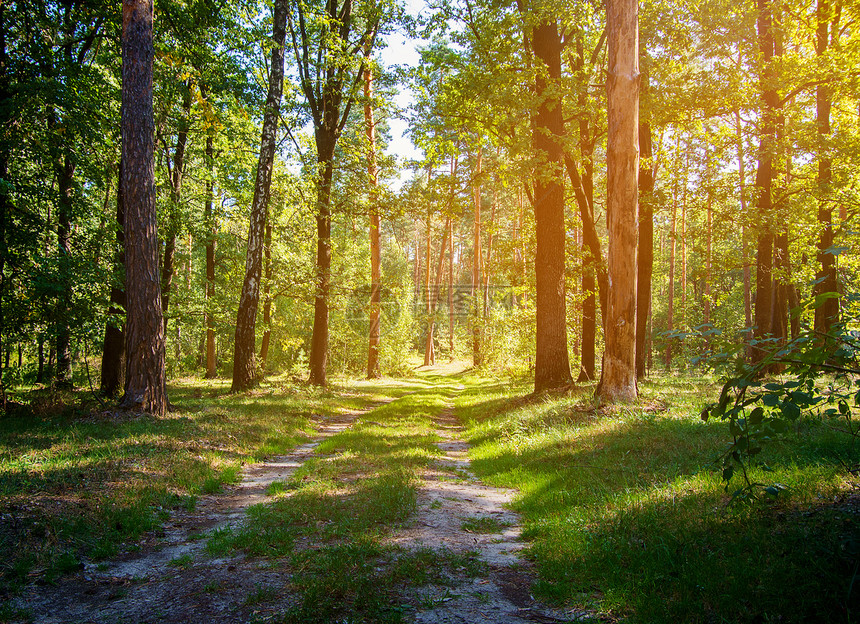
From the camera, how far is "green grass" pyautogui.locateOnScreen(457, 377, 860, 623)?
2641 millimetres

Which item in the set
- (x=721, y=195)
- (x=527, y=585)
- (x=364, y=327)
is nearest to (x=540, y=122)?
(x=721, y=195)

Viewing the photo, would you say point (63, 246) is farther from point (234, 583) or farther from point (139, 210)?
point (234, 583)

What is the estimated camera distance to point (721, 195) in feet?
48.2

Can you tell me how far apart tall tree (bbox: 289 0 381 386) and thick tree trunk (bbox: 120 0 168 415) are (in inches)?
299

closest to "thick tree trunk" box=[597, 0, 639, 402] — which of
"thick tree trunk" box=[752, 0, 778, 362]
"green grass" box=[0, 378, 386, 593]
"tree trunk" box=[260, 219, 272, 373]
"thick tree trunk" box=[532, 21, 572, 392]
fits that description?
"thick tree trunk" box=[532, 21, 572, 392]

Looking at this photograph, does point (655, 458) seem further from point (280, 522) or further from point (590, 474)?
point (280, 522)

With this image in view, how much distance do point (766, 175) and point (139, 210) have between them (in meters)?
18.3

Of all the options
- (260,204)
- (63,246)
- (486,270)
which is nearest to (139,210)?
(63,246)

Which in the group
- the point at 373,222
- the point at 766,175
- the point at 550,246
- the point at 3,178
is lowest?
the point at 550,246

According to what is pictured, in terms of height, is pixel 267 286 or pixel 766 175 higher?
pixel 766 175

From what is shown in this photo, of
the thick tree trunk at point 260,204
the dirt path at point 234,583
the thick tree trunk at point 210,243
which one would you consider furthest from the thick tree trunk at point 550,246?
the thick tree trunk at point 210,243

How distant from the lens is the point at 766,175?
14.9 meters

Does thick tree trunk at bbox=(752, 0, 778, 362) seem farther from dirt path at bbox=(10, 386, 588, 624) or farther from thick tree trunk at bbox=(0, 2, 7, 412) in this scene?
thick tree trunk at bbox=(0, 2, 7, 412)

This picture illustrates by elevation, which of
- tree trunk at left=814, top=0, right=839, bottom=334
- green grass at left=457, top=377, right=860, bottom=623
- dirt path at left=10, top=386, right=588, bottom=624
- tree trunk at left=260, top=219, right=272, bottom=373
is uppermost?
tree trunk at left=814, top=0, right=839, bottom=334
